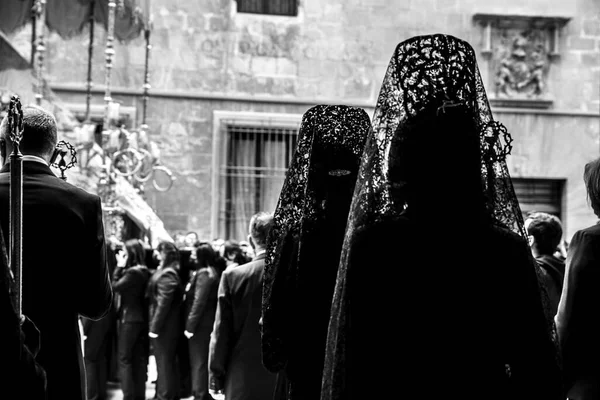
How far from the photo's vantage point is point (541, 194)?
20469mm

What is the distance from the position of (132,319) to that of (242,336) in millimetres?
5005

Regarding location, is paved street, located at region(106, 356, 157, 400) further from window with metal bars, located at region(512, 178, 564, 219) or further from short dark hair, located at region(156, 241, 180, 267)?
window with metal bars, located at region(512, 178, 564, 219)

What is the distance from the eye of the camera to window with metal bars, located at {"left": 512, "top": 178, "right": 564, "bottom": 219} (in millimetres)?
20453

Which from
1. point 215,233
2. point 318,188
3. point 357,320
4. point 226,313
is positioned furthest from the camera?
point 215,233

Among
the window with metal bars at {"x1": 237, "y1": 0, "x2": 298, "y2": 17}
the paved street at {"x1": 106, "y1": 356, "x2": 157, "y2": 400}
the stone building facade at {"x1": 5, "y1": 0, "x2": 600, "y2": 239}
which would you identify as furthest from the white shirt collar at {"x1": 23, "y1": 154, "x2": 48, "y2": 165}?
the window with metal bars at {"x1": 237, "y1": 0, "x2": 298, "y2": 17}

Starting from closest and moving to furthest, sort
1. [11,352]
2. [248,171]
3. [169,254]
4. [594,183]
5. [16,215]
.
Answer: [11,352]
[16,215]
[594,183]
[169,254]
[248,171]

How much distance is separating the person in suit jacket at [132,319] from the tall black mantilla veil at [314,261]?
6.71m

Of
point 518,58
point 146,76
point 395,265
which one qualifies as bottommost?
point 395,265

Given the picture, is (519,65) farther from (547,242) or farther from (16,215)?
(16,215)

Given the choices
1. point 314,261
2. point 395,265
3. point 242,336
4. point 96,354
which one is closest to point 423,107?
point 395,265

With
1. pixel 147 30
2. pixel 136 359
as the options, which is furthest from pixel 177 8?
pixel 136 359

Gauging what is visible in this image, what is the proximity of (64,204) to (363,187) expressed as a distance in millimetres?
1419

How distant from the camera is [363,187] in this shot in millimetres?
3291

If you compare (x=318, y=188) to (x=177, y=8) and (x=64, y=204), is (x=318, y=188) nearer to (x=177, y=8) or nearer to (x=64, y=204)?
(x=64, y=204)
